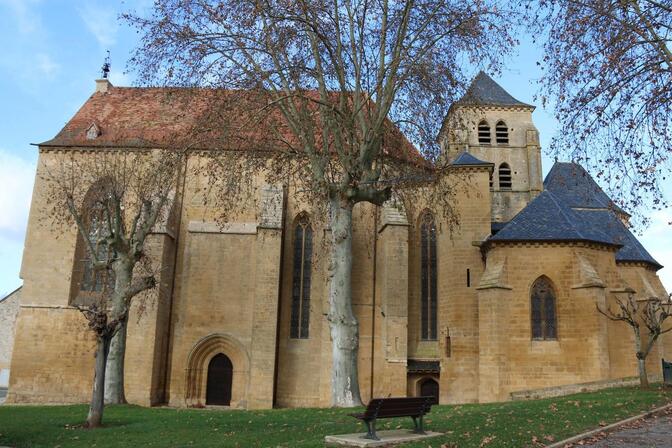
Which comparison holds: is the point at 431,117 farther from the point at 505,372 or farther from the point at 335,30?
the point at 505,372

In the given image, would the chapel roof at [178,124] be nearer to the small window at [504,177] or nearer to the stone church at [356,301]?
the stone church at [356,301]

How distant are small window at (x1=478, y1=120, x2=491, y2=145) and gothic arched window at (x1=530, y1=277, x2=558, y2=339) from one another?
44.3ft

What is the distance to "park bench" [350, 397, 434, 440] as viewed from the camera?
27.9 feet

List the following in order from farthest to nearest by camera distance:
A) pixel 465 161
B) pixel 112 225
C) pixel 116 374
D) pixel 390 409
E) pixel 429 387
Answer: pixel 465 161 → pixel 429 387 → pixel 112 225 → pixel 116 374 → pixel 390 409

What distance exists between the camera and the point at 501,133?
31.8 m

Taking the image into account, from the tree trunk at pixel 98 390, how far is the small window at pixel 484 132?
78.0 feet

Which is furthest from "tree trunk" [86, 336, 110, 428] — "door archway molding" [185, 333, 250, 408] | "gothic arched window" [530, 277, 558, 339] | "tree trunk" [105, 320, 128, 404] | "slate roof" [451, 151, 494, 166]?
"slate roof" [451, 151, 494, 166]

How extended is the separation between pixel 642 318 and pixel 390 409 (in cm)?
1344

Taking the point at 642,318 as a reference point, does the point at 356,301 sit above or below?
above

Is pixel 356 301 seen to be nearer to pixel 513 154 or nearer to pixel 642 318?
pixel 642 318

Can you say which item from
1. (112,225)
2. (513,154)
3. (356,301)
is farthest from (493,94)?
(112,225)

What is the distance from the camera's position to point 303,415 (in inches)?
516

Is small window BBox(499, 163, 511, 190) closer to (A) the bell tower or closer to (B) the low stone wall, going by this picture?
(A) the bell tower

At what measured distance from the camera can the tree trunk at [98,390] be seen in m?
13.0
